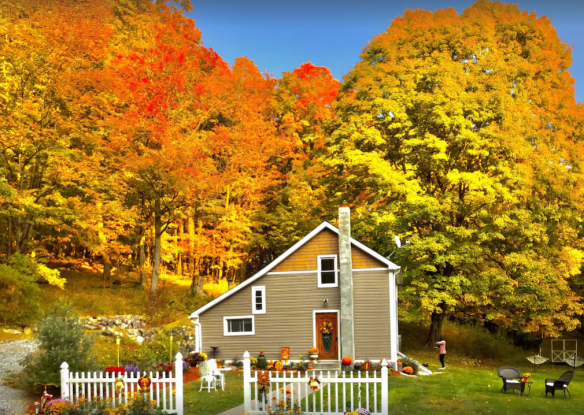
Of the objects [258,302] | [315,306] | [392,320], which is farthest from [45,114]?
[392,320]

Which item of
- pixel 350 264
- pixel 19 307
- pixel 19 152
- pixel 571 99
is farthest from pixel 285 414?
pixel 571 99

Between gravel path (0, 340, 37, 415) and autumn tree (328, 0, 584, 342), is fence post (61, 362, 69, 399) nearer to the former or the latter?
gravel path (0, 340, 37, 415)

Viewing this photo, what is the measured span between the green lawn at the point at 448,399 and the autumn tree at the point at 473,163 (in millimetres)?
6725

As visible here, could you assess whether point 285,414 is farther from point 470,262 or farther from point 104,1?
Result: point 104,1

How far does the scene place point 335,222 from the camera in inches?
1234

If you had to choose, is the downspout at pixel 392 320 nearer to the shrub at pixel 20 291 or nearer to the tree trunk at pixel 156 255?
the tree trunk at pixel 156 255

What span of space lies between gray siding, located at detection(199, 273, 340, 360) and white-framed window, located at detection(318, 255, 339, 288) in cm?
24

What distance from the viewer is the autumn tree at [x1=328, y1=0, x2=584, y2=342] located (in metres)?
27.1

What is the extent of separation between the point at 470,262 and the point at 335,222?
7.44 metres

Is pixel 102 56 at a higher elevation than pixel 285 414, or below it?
higher

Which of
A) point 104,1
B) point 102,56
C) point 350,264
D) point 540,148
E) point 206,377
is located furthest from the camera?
point 104,1

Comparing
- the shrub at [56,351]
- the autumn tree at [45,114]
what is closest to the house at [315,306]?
the shrub at [56,351]

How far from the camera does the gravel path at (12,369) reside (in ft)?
48.3

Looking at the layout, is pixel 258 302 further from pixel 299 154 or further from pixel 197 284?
pixel 299 154
